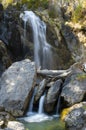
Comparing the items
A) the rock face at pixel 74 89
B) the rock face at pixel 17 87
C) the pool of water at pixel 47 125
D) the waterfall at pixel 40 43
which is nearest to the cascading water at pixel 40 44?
the waterfall at pixel 40 43

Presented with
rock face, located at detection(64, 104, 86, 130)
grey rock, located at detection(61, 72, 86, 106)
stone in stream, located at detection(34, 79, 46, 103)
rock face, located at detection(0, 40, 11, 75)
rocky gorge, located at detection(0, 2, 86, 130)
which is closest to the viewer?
rock face, located at detection(64, 104, 86, 130)

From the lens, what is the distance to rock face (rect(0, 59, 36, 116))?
14617mm

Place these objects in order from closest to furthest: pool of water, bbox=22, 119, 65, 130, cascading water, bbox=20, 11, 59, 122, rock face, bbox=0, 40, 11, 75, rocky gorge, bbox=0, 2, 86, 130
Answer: pool of water, bbox=22, 119, 65, 130
rocky gorge, bbox=0, 2, 86, 130
rock face, bbox=0, 40, 11, 75
cascading water, bbox=20, 11, 59, 122

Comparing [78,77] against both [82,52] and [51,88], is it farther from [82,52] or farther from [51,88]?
[82,52]

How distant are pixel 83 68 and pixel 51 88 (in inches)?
106

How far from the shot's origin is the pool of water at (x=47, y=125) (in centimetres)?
1302

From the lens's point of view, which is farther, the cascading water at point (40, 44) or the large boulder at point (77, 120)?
the cascading water at point (40, 44)

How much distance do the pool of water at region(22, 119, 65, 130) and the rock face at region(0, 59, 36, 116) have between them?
42.7 inches

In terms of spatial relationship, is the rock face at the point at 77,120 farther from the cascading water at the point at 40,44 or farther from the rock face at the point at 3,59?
the cascading water at the point at 40,44

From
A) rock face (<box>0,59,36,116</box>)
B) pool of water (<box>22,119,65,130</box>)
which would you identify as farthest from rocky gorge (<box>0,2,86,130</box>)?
pool of water (<box>22,119,65,130</box>)

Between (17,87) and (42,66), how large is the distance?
23.3 feet

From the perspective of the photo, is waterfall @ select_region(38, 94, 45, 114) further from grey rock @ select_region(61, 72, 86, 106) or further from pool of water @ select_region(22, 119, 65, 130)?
pool of water @ select_region(22, 119, 65, 130)

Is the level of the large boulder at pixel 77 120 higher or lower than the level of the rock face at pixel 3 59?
lower

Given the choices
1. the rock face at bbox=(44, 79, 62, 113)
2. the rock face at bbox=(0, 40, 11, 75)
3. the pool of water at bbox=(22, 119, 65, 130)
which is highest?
the rock face at bbox=(0, 40, 11, 75)
